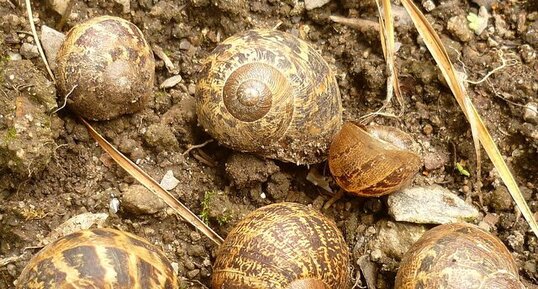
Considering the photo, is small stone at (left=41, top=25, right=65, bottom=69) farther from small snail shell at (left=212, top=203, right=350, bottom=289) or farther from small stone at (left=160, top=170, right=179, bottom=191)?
small snail shell at (left=212, top=203, right=350, bottom=289)

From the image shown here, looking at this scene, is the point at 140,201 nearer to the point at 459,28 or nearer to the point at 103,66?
the point at 103,66

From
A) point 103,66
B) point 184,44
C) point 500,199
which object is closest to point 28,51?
point 103,66


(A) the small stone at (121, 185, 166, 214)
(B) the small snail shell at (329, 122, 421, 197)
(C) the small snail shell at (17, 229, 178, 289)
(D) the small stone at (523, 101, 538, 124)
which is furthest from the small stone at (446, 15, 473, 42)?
(C) the small snail shell at (17, 229, 178, 289)

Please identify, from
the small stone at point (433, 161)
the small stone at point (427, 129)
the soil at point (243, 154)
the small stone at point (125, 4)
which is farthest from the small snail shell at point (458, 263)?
the small stone at point (125, 4)

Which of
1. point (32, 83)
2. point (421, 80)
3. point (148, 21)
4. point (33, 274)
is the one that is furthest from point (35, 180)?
point (421, 80)

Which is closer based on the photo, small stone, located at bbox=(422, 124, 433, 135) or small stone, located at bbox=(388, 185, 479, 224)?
small stone, located at bbox=(388, 185, 479, 224)

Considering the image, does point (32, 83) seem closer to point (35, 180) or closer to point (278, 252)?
point (35, 180)
